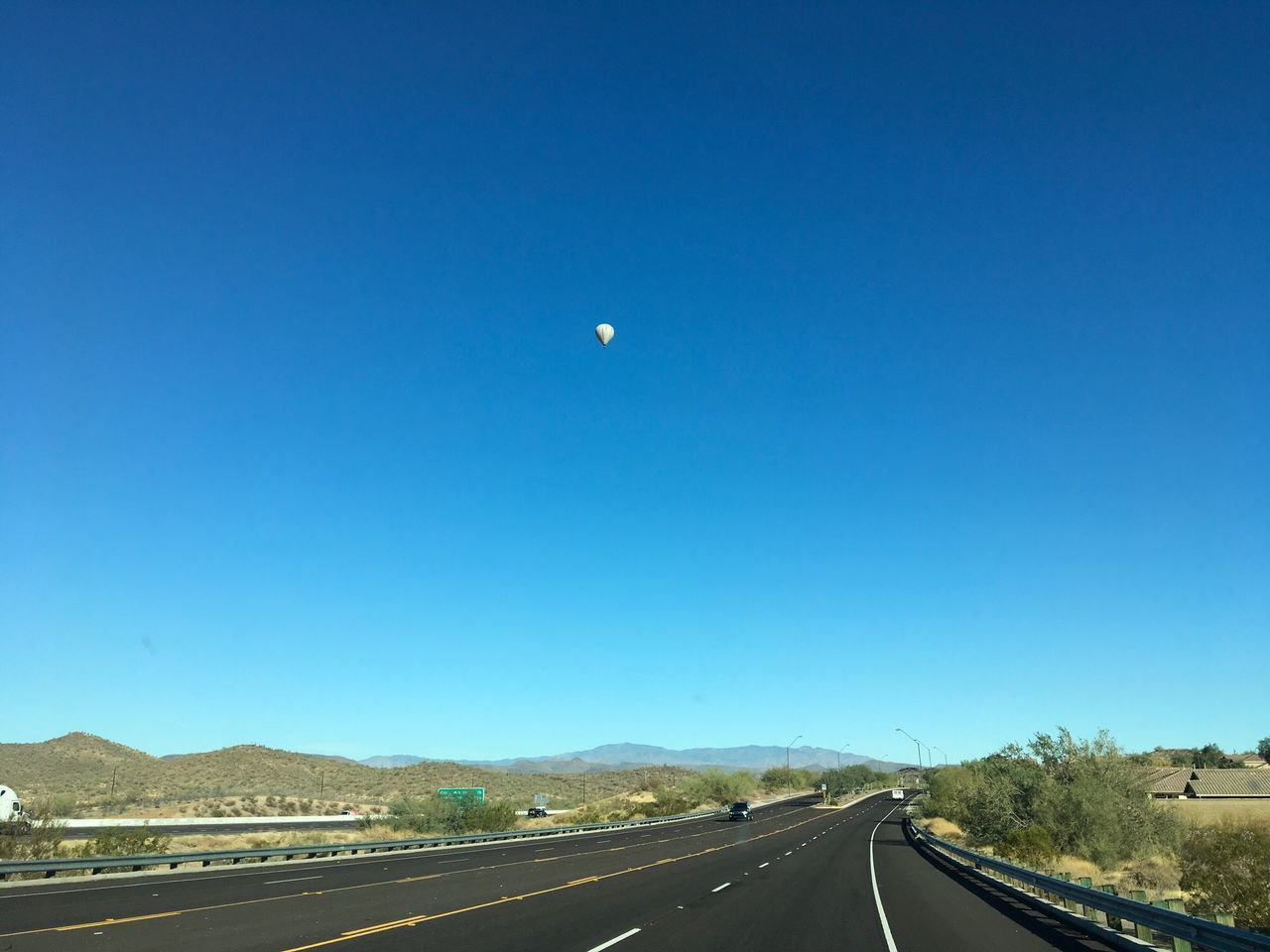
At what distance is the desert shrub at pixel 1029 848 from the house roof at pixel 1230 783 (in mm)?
68358

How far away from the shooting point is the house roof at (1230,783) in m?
87.7

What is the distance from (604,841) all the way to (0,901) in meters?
31.9

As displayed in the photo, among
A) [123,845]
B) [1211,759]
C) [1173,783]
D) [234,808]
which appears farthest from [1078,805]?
[1211,759]

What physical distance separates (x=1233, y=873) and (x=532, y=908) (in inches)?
544

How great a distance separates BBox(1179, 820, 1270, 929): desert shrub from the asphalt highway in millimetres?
3361

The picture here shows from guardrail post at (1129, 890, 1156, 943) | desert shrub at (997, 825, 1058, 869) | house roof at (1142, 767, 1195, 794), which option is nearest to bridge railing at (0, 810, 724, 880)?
desert shrub at (997, 825, 1058, 869)

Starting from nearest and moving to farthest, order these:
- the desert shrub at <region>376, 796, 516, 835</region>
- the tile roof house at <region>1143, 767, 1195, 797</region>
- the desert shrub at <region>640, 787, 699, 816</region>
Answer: the desert shrub at <region>376, 796, 516, 835</region> → the desert shrub at <region>640, 787, 699, 816</region> → the tile roof house at <region>1143, 767, 1195, 797</region>

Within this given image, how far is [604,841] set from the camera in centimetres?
4706

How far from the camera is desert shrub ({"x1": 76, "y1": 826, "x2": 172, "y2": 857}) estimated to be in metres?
31.4

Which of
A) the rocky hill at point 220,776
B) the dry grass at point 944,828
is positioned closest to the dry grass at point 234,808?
the rocky hill at point 220,776

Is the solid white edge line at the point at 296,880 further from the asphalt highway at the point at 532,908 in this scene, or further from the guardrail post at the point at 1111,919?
the guardrail post at the point at 1111,919

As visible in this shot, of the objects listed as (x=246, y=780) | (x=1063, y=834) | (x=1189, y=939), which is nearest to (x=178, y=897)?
(x=1189, y=939)

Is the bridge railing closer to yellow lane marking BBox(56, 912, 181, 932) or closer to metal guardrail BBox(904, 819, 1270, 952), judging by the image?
yellow lane marking BBox(56, 912, 181, 932)

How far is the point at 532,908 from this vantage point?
1878cm
